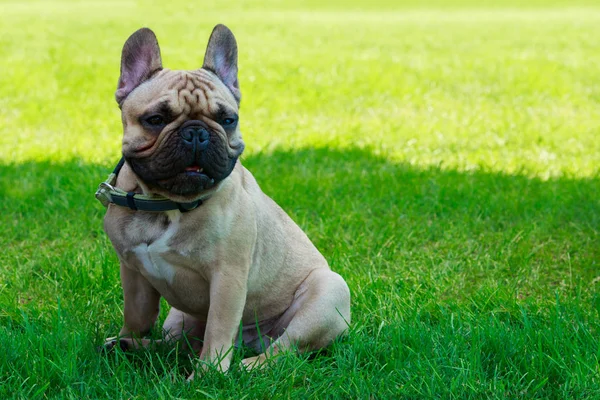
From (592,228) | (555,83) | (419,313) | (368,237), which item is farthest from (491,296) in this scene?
(555,83)

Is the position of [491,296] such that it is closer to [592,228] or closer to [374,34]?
[592,228]

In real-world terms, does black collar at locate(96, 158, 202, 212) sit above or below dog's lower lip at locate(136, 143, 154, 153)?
below

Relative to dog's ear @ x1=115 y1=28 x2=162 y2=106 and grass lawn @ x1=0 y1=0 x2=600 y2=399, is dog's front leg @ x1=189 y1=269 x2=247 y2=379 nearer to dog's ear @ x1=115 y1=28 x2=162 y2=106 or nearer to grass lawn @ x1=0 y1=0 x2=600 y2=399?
grass lawn @ x1=0 y1=0 x2=600 y2=399

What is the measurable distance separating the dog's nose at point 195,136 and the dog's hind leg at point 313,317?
0.93 meters

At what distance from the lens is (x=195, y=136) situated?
2879 mm

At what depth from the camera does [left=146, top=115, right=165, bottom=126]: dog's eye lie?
9.65 feet

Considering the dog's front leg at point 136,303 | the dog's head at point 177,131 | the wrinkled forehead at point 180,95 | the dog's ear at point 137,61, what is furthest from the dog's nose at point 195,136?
the dog's front leg at point 136,303

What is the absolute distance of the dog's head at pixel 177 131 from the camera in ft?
9.47

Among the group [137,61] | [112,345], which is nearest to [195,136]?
[137,61]

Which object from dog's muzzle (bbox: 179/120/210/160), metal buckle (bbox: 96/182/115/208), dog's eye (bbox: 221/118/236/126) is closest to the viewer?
dog's muzzle (bbox: 179/120/210/160)

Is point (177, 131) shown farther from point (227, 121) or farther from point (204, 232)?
point (204, 232)

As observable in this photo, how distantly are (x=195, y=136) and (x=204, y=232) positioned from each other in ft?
1.40

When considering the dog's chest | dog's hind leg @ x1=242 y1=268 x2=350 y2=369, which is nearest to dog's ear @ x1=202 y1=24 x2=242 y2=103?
the dog's chest

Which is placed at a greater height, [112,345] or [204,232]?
[204,232]
